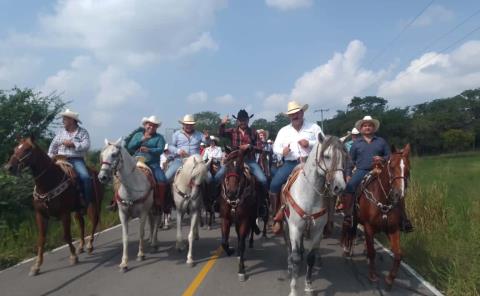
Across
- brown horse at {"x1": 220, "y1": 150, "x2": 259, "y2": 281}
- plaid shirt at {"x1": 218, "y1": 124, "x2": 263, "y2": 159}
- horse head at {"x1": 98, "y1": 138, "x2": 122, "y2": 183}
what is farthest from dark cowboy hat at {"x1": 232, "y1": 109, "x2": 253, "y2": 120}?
horse head at {"x1": 98, "y1": 138, "x2": 122, "y2": 183}

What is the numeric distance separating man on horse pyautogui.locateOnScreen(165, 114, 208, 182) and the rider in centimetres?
185

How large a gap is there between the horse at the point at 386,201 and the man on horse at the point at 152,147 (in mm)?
4352

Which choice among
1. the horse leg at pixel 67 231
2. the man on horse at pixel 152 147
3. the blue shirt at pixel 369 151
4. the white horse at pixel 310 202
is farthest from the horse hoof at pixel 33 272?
the blue shirt at pixel 369 151

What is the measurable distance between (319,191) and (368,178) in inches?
64.4

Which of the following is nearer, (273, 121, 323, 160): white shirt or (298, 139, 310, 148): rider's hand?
(298, 139, 310, 148): rider's hand

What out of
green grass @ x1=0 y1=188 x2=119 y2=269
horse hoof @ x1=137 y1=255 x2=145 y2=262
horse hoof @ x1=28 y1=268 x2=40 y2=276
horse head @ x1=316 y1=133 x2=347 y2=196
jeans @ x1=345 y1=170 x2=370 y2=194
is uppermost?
horse head @ x1=316 y1=133 x2=347 y2=196

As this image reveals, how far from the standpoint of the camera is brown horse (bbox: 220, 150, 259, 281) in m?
7.69

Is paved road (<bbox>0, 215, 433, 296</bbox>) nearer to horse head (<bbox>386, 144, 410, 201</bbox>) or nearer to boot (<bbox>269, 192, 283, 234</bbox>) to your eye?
boot (<bbox>269, 192, 283, 234</bbox>)

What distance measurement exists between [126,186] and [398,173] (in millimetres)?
5018

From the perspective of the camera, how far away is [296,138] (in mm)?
7805

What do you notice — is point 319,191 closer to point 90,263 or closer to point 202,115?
point 90,263

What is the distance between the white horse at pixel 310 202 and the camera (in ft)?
20.0

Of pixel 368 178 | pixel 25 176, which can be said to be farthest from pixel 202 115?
pixel 368 178

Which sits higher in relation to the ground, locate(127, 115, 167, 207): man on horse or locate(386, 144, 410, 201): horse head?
locate(127, 115, 167, 207): man on horse
